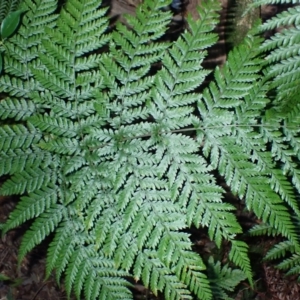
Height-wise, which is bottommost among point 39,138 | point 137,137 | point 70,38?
point 39,138

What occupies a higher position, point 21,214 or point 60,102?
point 60,102

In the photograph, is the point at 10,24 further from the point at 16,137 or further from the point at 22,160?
the point at 22,160

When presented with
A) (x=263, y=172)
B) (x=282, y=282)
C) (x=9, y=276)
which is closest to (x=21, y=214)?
(x=263, y=172)

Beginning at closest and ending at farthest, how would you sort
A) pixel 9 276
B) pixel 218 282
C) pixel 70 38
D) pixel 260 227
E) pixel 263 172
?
pixel 263 172 < pixel 70 38 < pixel 260 227 < pixel 218 282 < pixel 9 276

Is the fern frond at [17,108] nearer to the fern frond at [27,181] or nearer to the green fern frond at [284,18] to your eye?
the fern frond at [27,181]

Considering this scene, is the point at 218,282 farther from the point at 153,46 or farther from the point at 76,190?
the point at 153,46

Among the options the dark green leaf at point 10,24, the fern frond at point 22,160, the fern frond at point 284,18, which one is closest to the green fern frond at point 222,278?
the fern frond at point 22,160
